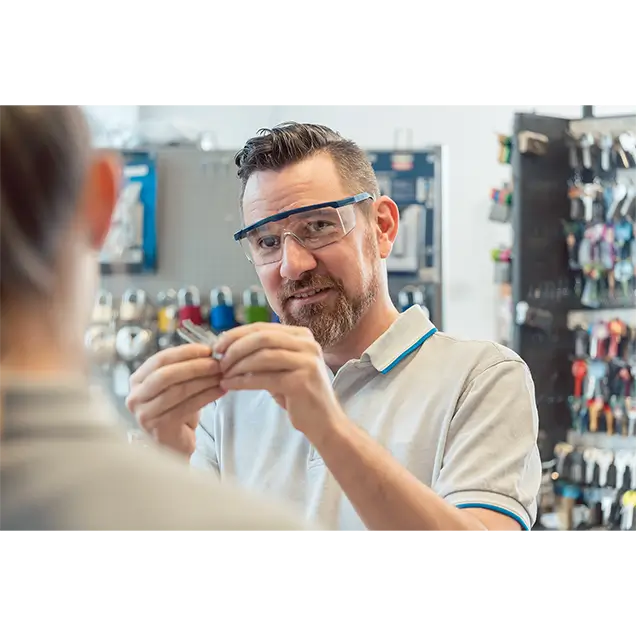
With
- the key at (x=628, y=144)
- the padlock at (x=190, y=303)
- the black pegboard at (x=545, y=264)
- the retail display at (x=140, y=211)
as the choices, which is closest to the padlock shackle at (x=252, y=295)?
the padlock at (x=190, y=303)

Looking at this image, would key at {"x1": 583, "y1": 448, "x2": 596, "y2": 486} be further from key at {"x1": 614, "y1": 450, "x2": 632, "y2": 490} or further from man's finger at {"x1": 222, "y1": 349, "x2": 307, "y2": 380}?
man's finger at {"x1": 222, "y1": 349, "x2": 307, "y2": 380}

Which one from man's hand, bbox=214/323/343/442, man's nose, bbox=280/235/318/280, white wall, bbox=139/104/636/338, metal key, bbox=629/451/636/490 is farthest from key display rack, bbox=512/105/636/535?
man's hand, bbox=214/323/343/442

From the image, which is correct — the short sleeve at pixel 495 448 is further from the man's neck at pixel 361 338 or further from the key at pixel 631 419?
the key at pixel 631 419

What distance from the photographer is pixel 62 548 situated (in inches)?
18.7

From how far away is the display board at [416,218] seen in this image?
2.30 meters

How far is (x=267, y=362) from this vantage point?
667mm

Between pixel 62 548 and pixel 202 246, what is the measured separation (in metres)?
1.78

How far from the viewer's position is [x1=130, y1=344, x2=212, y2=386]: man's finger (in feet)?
2.18

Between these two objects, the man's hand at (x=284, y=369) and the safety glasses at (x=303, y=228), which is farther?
the safety glasses at (x=303, y=228)

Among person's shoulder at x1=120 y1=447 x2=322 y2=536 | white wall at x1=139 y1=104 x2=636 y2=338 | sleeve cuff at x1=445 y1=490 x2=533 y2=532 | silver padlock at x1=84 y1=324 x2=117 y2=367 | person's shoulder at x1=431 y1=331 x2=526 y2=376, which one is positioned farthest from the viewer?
white wall at x1=139 y1=104 x2=636 y2=338

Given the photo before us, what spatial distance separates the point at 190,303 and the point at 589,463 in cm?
141

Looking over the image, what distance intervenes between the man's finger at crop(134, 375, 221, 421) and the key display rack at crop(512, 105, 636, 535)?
177 cm

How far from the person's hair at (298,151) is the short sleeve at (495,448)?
347mm
